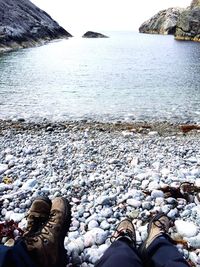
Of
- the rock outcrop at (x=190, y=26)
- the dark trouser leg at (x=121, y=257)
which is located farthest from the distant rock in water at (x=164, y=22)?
the dark trouser leg at (x=121, y=257)

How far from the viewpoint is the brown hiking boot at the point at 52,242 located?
140 inches

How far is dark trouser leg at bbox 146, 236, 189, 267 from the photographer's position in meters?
3.20

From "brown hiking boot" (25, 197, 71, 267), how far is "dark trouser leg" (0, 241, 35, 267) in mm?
265

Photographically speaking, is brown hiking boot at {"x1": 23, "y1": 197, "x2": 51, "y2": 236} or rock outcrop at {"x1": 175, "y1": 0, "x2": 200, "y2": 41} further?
rock outcrop at {"x1": 175, "y1": 0, "x2": 200, "y2": 41}

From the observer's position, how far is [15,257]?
308cm

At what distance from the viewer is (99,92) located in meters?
20.9

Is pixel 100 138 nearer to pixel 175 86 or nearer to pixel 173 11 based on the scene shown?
pixel 175 86

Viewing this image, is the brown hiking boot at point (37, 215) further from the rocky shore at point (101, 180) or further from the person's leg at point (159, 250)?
the person's leg at point (159, 250)

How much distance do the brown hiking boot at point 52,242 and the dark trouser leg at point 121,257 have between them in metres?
0.63

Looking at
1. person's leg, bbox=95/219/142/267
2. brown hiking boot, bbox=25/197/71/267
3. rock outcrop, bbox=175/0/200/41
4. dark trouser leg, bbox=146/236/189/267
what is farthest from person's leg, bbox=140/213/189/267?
rock outcrop, bbox=175/0/200/41

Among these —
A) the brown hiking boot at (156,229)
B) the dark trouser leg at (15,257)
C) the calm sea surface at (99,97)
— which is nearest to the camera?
the dark trouser leg at (15,257)

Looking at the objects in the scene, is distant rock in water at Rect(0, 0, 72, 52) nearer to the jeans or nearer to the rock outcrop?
the rock outcrop

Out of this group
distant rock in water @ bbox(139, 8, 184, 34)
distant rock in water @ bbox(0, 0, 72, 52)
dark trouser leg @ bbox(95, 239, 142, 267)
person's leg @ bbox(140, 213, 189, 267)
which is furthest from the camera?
distant rock in water @ bbox(139, 8, 184, 34)

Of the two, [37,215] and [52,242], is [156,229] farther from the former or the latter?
[37,215]
